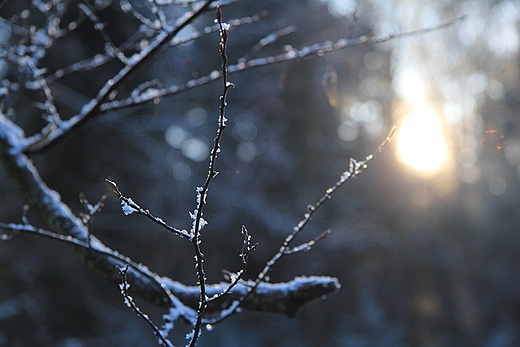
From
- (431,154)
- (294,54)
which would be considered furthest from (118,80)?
(431,154)

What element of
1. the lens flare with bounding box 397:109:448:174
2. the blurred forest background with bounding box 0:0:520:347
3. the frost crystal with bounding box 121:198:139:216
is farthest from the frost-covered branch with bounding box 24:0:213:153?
the lens flare with bounding box 397:109:448:174

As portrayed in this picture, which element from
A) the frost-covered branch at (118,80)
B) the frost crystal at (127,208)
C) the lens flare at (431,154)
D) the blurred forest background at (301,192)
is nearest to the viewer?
the frost crystal at (127,208)

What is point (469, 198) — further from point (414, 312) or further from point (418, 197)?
point (414, 312)

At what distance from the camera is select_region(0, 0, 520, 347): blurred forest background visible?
7191 millimetres

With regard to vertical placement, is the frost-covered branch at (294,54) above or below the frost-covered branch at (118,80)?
above

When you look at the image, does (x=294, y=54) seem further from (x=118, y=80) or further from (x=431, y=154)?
(x=431, y=154)

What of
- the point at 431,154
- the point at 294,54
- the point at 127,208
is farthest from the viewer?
the point at 431,154

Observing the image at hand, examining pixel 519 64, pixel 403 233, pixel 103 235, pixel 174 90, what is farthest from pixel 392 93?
pixel 174 90

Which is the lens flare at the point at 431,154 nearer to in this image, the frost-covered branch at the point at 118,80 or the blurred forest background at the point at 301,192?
the blurred forest background at the point at 301,192

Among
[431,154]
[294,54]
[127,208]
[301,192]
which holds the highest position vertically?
[431,154]

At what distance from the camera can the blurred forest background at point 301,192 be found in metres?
7.19

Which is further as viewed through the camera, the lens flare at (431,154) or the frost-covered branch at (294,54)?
the lens flare at (431,154)

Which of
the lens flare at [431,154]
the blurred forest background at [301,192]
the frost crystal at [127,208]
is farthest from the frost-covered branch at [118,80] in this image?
the lens flare at [431,154]

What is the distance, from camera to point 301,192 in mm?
9672
